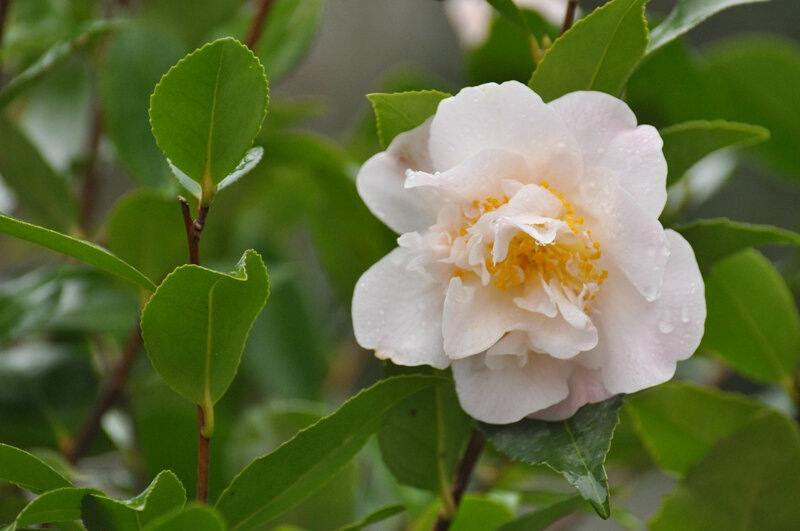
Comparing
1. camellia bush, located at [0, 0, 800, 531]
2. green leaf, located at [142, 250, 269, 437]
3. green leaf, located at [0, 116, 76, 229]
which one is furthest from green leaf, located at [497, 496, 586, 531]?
green leaf, located at [0, 116, 76, 229]

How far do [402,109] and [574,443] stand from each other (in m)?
0.21

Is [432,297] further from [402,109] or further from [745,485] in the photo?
[745,485]

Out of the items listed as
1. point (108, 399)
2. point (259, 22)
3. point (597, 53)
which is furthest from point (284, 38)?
point (597, 53)

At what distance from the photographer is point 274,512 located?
1.70ft

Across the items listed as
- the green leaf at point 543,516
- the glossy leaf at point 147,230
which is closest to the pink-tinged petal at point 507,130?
the green leaf at point 543,516

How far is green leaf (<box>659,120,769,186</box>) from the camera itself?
53 cm

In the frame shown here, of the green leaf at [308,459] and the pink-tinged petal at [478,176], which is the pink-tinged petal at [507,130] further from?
the green leaf at [308,459]

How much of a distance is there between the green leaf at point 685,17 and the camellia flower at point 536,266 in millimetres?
96

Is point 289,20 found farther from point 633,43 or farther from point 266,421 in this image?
point 633,43

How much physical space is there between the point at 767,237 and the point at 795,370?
9.4 inches

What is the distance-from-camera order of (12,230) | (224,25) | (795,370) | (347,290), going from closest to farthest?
(12,230), (795,370), (224,25), (347,290)

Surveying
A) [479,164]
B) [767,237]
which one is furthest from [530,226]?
[767,237]

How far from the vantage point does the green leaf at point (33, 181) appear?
78 cm

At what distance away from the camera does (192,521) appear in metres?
0.40
